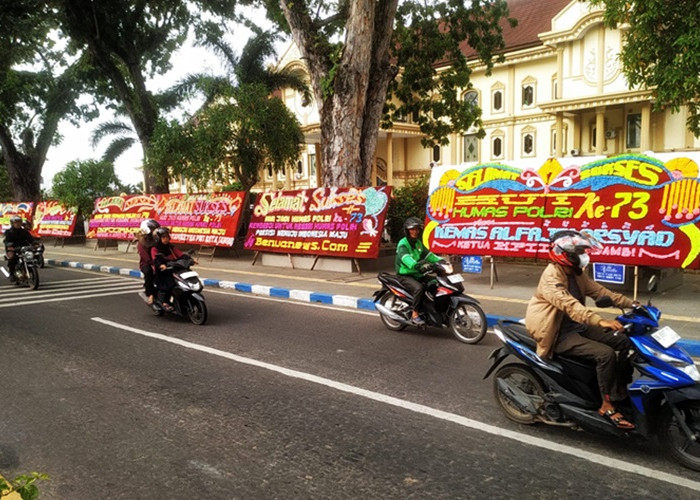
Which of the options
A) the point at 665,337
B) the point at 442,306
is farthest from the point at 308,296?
the point at 665,337

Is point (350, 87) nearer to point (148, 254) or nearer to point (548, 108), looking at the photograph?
point (148, 254)

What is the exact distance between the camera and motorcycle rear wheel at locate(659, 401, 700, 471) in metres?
3.49

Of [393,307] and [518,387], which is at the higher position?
[393,307]

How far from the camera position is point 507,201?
10023 mm

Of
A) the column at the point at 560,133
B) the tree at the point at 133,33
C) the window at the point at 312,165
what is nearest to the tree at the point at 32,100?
the tree at the point at 133,33

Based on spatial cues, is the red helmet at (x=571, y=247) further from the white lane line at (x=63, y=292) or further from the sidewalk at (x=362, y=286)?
the white lane line at (x=63, y=292)

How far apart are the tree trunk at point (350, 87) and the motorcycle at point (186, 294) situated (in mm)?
6241

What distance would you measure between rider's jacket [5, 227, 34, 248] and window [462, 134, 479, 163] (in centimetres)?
2730

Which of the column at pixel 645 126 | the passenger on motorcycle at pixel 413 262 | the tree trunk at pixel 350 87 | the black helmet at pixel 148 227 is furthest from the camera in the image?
the column at pixel 645 126

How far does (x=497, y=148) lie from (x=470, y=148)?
69.1 inches

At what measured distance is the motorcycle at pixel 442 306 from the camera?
6.84m

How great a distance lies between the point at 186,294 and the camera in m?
8.44

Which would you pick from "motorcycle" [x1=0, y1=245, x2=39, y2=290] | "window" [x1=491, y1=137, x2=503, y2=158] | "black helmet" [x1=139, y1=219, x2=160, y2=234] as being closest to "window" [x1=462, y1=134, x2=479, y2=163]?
"window" [x1=491, y1=137, x2=503, y2=158]

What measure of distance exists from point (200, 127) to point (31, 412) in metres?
15.2
